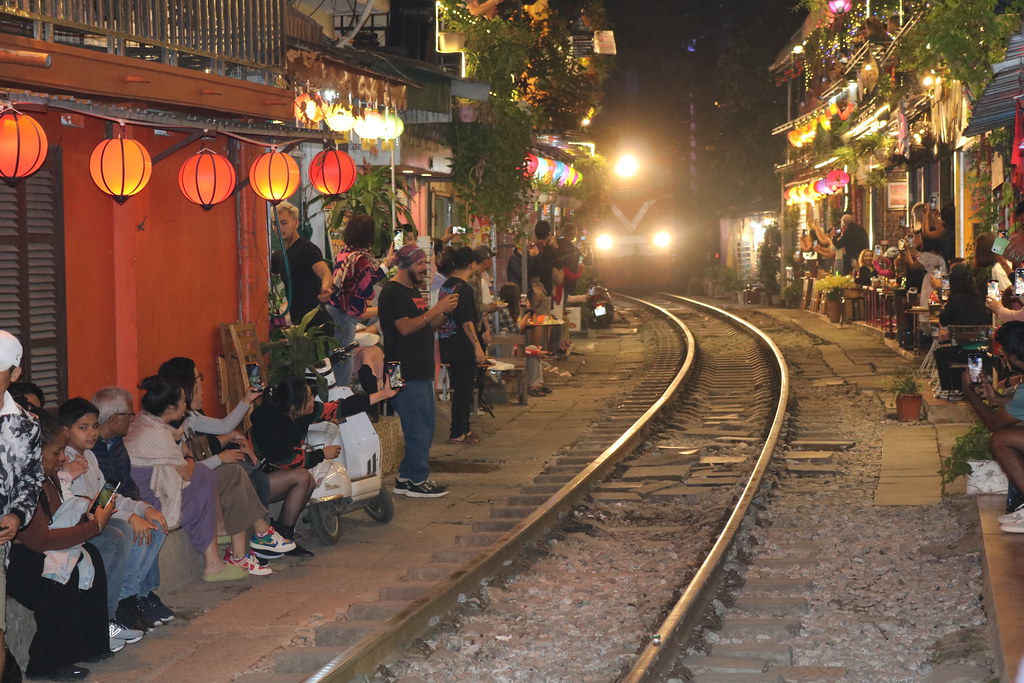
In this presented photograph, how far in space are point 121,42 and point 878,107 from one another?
749 inches

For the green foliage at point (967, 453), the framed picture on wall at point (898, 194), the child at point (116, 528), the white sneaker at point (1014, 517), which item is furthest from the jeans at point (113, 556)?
the framed picture on wall at point (898, 194)

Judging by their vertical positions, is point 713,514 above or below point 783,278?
below

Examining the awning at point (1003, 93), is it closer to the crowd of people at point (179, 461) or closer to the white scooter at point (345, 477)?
the crowd of people at point (179, 461)

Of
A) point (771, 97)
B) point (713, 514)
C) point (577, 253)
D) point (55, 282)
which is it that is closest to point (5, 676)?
point (55, 282)

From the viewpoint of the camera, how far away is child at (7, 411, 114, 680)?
6266 mm

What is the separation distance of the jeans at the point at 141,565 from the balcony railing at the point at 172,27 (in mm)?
3168

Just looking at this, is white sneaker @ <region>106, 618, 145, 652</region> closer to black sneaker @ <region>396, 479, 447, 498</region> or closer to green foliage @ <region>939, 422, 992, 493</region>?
black sneaker @ <region>396, 479, 447, 498</region>

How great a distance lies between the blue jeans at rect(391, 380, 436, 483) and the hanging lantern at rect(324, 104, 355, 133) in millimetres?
3729

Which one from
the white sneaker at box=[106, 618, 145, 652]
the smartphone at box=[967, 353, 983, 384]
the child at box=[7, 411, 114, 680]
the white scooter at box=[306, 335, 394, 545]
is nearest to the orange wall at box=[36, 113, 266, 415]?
the white scooter at box=[306, 335, 394, 545]

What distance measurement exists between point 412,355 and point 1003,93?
4967 mm

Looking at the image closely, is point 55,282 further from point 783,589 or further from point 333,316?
point 783,589

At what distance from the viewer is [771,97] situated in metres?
46.3

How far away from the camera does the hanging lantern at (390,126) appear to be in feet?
47.0

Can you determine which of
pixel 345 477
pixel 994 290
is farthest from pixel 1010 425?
pixel 994 290
